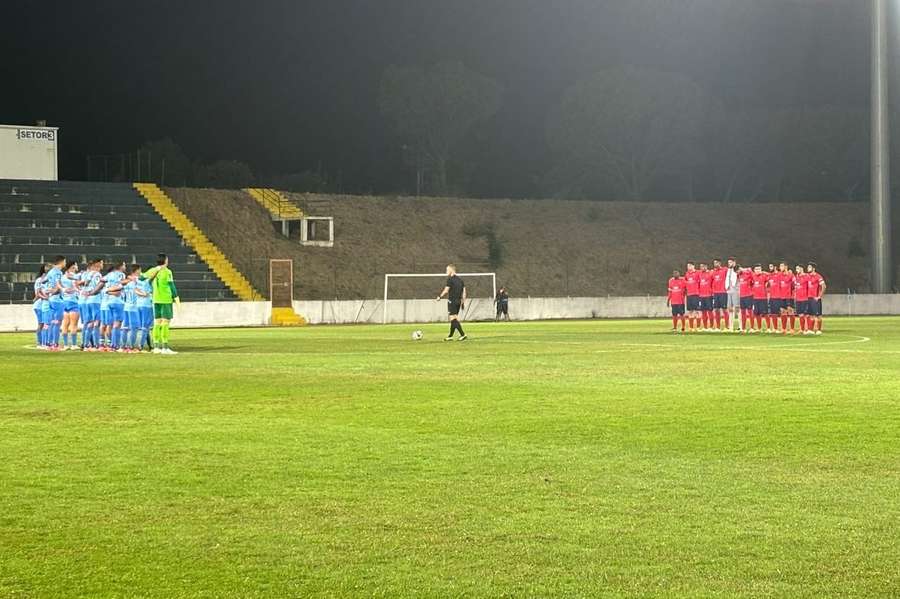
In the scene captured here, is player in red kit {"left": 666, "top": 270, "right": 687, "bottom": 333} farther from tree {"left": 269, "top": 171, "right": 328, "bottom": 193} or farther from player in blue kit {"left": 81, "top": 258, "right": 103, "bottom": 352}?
tree {"left": 269, "top": 171, "right": 328, "bottom": 193}

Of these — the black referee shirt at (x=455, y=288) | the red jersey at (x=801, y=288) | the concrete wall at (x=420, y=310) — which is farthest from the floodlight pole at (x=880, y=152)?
the black referee shirt at (x=455, y=288)

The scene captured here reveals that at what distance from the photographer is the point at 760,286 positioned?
41.0 m

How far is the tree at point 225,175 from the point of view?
96.6 m

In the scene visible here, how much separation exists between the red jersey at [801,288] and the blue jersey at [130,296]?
18594 mm

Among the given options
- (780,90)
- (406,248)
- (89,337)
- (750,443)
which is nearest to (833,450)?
(750,443)

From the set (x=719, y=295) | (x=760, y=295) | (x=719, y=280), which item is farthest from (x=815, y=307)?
(x=719, y=295)

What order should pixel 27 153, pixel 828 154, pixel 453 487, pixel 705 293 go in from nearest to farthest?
1. pixel 453 487
2. pixel 705 293
3. pixel 27 153
4. pixel 828 154

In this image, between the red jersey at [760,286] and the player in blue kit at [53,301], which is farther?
the red jersey at [760,286]

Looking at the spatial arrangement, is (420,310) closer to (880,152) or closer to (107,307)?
(880,152)

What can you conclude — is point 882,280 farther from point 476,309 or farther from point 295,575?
point 295,575

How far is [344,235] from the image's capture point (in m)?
73.2

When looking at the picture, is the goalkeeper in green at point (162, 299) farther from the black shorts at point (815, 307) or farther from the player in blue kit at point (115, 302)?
the black shorts at point (815, 307)

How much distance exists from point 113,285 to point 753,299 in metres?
19.2

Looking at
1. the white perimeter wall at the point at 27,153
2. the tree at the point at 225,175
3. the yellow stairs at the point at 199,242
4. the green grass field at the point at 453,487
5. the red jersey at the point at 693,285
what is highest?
the tree at the point at 225,175
